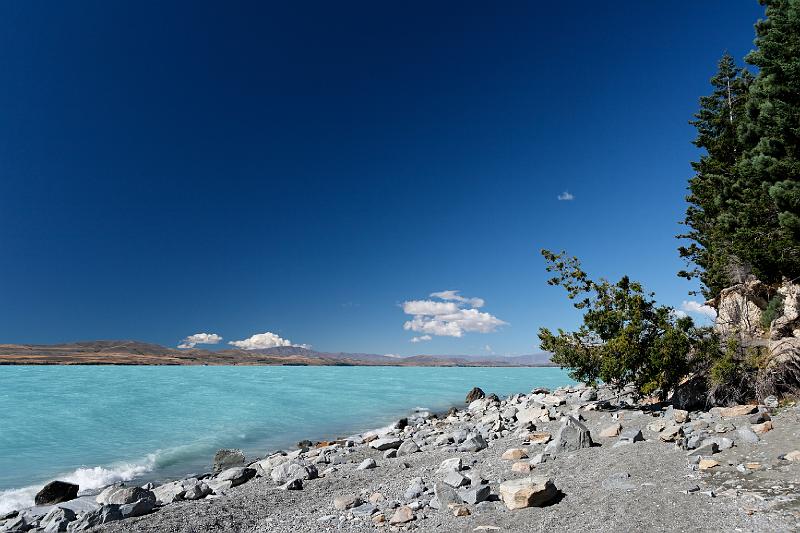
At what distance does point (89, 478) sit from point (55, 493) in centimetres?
374

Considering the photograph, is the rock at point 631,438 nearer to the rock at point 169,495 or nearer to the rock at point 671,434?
the rock at point 671,434

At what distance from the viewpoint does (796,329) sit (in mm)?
16594

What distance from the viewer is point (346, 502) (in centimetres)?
949

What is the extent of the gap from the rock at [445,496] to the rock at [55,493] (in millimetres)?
11792

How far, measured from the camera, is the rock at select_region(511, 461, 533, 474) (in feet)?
34.4

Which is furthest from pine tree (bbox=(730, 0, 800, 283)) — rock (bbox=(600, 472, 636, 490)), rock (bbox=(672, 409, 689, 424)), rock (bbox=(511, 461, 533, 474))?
rock (bbox=(511, 461, 533, 474))

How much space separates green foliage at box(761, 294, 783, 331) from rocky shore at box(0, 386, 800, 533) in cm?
1004

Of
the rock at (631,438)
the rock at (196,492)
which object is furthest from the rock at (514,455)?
the rock at (196,492)

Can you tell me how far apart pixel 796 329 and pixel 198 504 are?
2091 centimetres

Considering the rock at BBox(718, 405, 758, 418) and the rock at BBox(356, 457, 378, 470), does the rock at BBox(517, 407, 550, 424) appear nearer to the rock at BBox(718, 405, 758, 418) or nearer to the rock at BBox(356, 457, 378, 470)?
the rock at BBox(718, 405, 758, 418)

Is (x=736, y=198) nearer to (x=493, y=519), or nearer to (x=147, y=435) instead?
(x=493, y=519)

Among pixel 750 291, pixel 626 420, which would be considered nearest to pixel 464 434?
pixel 626 420

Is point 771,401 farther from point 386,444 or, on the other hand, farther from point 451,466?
point 386,444

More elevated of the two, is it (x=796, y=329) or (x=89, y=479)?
(x=796, y=329)
